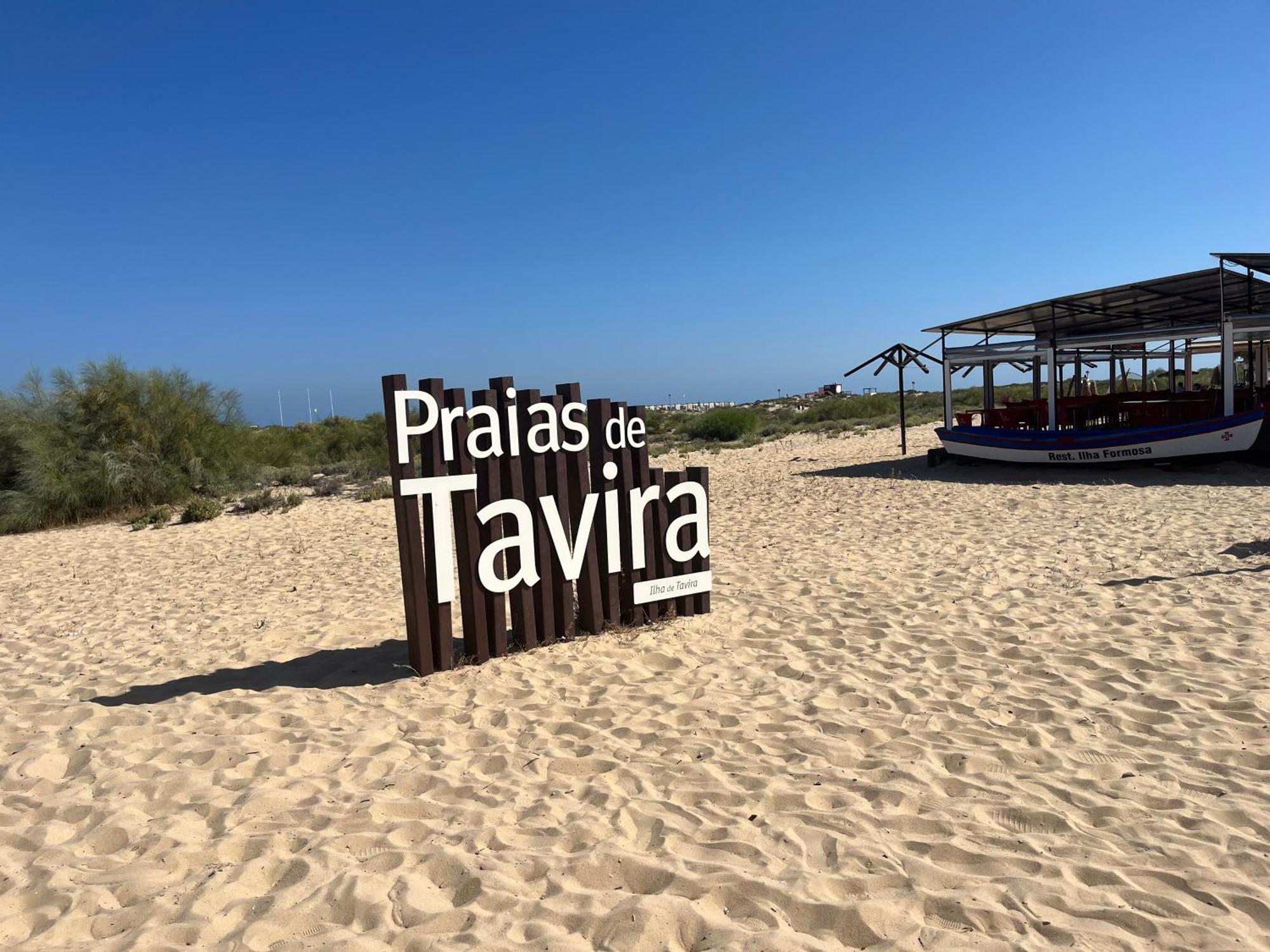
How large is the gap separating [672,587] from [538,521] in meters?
1.40

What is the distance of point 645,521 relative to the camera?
6.33 m

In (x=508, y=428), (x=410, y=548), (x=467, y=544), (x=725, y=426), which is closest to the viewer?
(x=410, y=548)

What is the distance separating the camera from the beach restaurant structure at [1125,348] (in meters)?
14.1

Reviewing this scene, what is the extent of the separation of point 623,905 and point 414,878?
831mm

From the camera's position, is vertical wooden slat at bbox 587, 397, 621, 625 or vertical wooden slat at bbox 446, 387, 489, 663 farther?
vertical wooden slat at bbox 587, 397, 621, 625

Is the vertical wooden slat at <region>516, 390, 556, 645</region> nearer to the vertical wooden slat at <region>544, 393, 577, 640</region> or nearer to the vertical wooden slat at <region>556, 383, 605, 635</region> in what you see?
the vertical wooden slat at <region>544, 393, 577, 640</region>

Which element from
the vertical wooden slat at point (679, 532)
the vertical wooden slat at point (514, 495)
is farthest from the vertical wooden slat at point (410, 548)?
the vertical wooden slat at point (679, 532)

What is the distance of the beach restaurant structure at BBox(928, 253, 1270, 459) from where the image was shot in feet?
46.4

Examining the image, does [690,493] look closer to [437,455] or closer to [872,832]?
[437,455]

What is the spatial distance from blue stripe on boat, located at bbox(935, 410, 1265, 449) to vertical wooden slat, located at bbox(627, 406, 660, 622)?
1189 centimetres

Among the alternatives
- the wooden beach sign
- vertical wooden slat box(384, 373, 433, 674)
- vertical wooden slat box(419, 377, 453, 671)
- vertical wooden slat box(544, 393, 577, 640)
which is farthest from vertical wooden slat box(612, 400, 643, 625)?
vertical wooden slat box(384, 373, 433, 674)

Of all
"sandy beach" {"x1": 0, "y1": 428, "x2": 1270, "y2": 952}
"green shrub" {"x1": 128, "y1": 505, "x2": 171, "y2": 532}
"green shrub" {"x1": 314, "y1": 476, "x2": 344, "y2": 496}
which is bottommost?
"sandy beach" {"x1": 0, "y1": 428, "x2": 1270, "y2": 952}

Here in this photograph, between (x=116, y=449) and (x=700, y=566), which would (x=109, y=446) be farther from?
(x=700, y=566)

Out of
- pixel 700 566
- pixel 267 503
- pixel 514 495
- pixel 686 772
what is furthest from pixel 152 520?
pixel 686 772
